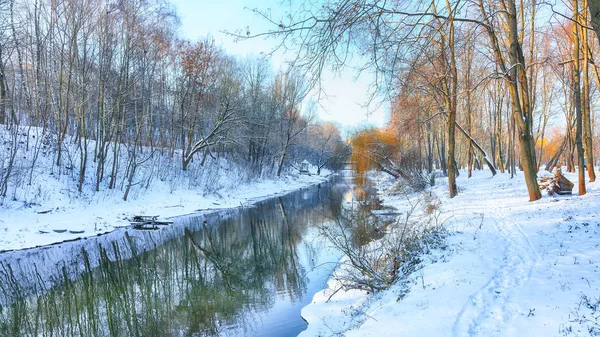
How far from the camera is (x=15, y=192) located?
1485cm

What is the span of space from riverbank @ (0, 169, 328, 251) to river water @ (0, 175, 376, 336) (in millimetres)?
953

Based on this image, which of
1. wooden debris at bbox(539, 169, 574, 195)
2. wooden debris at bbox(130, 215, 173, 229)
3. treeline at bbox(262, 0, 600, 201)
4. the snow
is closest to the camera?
treeline at bbox(262, 0, 600, 201)

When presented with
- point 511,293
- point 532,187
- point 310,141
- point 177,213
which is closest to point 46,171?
point 177,213

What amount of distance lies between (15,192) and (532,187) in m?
20.7

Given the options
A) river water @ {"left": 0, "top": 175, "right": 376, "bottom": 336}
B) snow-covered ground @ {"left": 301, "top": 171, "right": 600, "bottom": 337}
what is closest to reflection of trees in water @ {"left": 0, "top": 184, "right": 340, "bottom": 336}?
river water @ {"left": 0, "top": 175, "right": 376, "bottom": 336}

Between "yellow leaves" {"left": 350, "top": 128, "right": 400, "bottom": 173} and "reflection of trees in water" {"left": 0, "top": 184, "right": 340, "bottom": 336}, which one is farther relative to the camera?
"yellow leaves" {"left": 350, "top": 128, "right": 400, "bottom": 173}

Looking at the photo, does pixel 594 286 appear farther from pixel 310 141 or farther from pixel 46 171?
pixel 310 141

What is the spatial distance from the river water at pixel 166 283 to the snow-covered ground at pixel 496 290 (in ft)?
4.02

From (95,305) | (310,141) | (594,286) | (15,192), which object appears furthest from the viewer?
(310,141)

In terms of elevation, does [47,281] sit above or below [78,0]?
below

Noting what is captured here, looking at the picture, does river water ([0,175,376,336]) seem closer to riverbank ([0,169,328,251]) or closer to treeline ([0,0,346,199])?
riverbank ([0,169,328,251])

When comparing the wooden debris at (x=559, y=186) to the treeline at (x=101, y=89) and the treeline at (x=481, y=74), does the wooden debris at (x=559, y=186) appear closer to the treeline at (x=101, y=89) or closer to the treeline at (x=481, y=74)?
the treeline at (x=481, y=74)

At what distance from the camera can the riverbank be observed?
13.0 metres

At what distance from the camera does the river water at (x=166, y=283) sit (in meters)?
7.05
